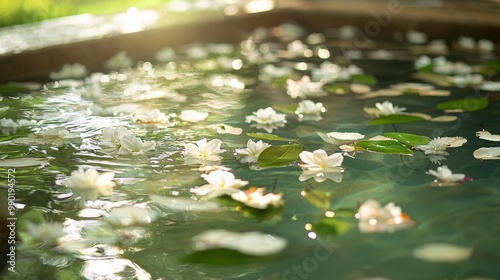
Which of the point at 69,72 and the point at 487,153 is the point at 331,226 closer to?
the point at 487,153

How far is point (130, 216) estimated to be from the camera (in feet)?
4.01

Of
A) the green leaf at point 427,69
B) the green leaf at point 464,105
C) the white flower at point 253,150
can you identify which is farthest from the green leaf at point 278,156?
the green leaf at point 427,69

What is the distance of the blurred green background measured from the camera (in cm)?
397

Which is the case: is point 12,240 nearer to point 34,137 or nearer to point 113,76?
point 34,137

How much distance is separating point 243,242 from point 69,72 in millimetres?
1740

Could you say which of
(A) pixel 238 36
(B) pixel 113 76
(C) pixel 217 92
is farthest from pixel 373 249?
(A) pixel 238 36

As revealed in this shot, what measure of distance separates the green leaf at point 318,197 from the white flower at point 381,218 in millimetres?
94

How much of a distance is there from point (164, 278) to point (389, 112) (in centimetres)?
109

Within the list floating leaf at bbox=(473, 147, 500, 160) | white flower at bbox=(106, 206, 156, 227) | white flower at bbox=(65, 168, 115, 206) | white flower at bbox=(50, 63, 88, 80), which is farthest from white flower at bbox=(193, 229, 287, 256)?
white flower at bbox=(50, 63, 88, 80)

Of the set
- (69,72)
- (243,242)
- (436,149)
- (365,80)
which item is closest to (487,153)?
(436,149)

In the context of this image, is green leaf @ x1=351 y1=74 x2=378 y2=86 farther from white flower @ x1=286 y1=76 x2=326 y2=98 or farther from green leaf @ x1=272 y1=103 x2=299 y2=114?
green leaf @ x1=272 y1=103 x2=299 y2=114

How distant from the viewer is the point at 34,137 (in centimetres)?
171

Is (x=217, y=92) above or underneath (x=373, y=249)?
above

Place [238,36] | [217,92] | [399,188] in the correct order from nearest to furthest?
1. [399,188]
2. [217,92]
3. [238,36]
